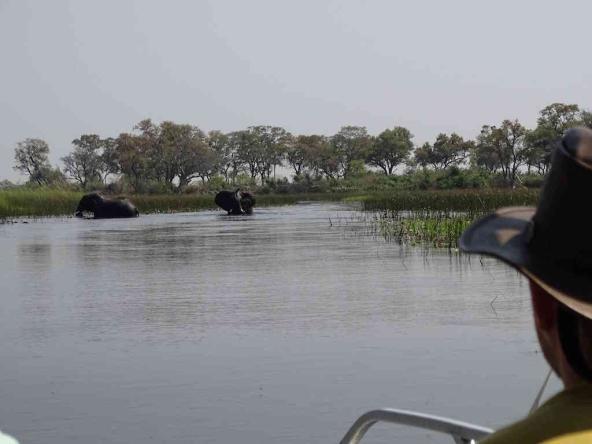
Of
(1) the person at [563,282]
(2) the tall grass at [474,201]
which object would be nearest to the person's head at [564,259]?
(1) the person at [563,282]

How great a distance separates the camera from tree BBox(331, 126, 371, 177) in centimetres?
11869

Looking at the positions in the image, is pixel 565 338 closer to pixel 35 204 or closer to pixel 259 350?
pixel 259 350

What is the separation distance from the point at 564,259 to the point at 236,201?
45.9m

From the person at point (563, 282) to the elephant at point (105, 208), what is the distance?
146 feet

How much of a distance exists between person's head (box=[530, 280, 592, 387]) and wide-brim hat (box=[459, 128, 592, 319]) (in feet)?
0.07

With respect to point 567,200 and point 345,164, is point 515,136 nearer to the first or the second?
point 345,164

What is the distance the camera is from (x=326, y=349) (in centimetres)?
827

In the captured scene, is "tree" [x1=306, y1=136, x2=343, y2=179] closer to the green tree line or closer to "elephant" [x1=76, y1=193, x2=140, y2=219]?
the green tree line

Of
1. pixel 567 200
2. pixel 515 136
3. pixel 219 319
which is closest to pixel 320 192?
pixel 515 136

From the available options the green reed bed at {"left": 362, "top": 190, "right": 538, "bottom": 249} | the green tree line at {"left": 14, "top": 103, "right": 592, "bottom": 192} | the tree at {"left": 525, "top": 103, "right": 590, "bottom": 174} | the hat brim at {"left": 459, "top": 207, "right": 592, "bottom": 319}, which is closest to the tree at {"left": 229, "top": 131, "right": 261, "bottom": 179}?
the green tree line at {"left": 14, "top": 103, "right": 592, "bottom": 192}

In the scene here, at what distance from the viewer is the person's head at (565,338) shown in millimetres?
1139

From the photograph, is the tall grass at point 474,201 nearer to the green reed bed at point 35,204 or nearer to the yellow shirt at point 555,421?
the green reed bed at point 35,204

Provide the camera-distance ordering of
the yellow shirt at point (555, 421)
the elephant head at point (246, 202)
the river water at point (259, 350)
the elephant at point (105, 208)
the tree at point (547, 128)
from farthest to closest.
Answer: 1. the tree at point (547, 128)
2. the elephant head at point (246, 202)
3. the elephant at point (105, 208)
4. the river water at point (259, 350)
5. the yellow shirt at point (555, 421)

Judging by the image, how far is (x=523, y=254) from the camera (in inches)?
47.3
